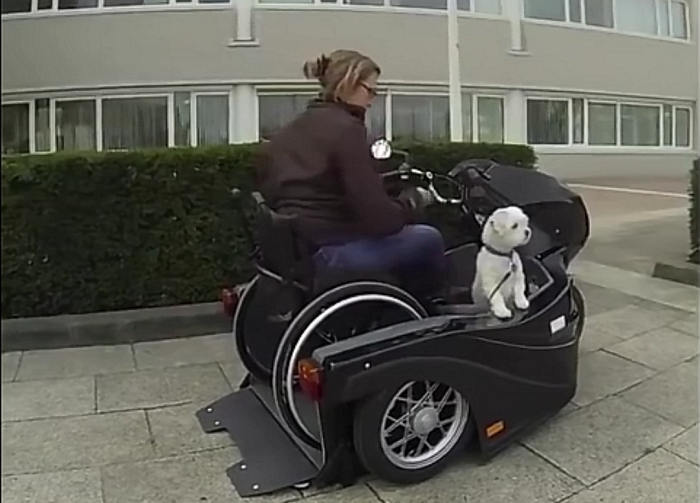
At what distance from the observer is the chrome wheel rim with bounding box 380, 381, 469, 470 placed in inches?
109

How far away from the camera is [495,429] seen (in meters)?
2.92

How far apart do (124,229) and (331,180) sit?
230 cm

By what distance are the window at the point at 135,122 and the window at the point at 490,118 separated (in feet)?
20.1

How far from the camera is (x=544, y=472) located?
285cm

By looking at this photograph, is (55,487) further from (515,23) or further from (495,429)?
(515,23)

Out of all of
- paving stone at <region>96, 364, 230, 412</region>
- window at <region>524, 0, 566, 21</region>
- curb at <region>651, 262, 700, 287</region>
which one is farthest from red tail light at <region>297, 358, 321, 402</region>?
window at <region>524, 0, 566, 21</region>

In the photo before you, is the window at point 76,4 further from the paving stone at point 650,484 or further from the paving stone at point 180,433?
the paving stone at point 650,484

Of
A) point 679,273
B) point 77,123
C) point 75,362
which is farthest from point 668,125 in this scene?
point 75,362

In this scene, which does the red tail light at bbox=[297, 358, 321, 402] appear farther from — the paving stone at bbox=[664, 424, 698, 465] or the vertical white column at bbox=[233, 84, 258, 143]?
the vertical white column at bbox=[233, 84, 258, 143]

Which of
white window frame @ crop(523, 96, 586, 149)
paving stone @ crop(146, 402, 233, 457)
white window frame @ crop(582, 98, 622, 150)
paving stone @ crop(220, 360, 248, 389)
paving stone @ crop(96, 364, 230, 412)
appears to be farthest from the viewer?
white window frame @ crop(582, 98, 622, 150)

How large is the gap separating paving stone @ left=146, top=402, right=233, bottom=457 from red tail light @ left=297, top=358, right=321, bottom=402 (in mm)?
717

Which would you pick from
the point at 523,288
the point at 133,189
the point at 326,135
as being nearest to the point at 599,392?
the point at 523,288

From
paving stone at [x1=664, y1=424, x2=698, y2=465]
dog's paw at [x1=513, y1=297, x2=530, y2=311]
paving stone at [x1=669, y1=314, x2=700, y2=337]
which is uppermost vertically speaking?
dog's paw at [x1=513, y1=297, x2=530, y2=311]

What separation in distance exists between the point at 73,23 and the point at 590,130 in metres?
10.9
